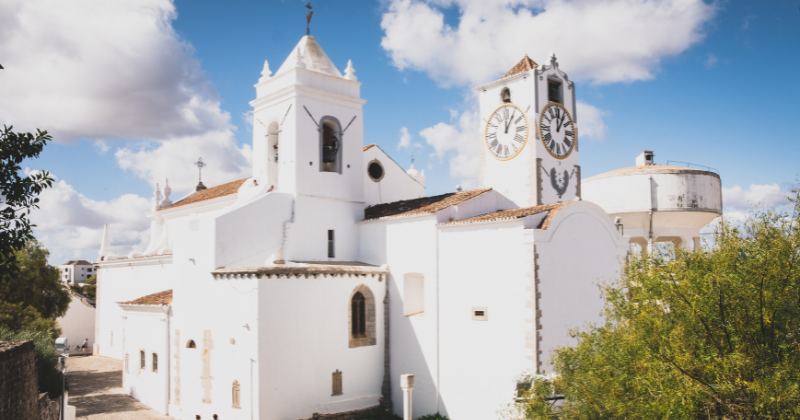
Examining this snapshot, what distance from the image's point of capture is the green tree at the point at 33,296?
89.1 ft

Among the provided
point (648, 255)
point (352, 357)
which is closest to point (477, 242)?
point (352, 357)

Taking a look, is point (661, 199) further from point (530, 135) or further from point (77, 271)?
point (77, 271)

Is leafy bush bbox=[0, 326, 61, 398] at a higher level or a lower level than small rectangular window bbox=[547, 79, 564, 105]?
lower

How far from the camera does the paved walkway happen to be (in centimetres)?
1950

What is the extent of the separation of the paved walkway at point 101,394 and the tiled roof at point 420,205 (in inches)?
402

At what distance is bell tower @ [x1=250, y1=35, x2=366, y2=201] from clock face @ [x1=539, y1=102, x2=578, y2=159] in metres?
7.03

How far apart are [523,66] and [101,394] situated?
68.6 feet

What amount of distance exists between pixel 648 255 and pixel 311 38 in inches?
645

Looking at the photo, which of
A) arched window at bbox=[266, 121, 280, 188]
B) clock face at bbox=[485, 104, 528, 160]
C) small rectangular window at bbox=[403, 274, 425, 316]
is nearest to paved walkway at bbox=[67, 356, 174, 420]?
small rectangular window at bbox=[403, 274, 425, 316]

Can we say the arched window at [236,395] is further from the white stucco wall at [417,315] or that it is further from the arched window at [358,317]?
the white stucco wall at [417,315]

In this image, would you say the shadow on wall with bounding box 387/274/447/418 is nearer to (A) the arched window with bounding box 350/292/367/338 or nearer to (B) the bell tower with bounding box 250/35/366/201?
(A) the arched window with bounding box 350/292/367/338

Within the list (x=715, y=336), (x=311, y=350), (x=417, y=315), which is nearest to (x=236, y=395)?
(x=311, y=350)

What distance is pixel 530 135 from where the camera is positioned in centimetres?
1917

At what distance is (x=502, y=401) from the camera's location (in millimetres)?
15734
